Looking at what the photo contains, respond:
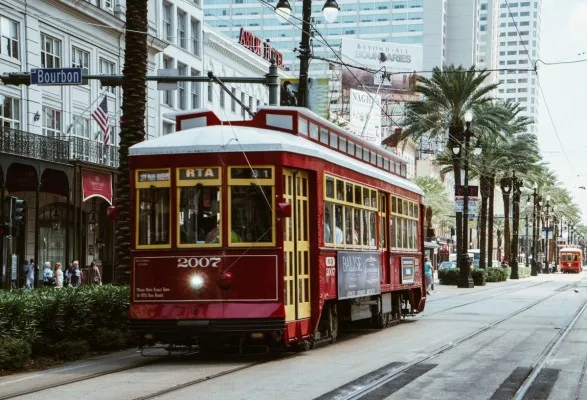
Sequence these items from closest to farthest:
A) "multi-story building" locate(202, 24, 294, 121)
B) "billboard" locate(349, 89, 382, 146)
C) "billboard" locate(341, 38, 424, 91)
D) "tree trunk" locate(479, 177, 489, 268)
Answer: "multi-story building" locate(202, 24, 294, 121) → "tree trunk" locate(479, 177, 489, 268) → "billboard" locate(349, 89, 382, 146) → "billboard" locate(341, 38, 424, 91)

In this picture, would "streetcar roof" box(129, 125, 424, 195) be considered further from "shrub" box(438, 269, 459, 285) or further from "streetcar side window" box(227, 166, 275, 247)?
"shrub" box(438, 269, 459, 285)

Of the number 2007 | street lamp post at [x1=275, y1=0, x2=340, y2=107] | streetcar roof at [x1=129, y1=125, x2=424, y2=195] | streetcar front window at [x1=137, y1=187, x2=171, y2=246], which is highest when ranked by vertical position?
street lamp post at [x1=275, y1=0, x2=340, y2=107]

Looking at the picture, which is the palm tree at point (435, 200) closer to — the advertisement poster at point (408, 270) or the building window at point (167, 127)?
the building window at point (167, 127)

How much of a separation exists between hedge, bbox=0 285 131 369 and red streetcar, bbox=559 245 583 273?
9836 centimetres

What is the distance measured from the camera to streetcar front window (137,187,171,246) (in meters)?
14.6

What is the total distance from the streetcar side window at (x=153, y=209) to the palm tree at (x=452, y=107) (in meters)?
36.7

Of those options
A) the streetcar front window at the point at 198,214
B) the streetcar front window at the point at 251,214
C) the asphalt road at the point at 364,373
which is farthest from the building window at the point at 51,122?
the streetcar front window at the point at 251,214

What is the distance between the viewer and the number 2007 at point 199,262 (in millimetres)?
14234

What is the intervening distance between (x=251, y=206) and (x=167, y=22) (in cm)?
4033

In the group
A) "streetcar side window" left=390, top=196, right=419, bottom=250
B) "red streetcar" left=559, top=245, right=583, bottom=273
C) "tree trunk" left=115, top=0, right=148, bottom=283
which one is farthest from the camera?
"red streetcar" left=559, top=245, right=583, bottom=273

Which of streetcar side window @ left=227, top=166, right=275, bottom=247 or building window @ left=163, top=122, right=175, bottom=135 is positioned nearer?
streetcar side window @ left=227, top=166, right=275, bottom=247

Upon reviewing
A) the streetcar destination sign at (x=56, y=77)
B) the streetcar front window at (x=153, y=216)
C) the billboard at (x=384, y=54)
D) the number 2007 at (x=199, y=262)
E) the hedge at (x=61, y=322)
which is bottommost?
the hedge at (x=61, y=322)

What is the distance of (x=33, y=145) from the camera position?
115ft

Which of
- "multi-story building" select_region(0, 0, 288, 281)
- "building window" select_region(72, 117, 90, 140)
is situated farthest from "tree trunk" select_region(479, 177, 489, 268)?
"building window" select_region(72, 117, 90, 140)
